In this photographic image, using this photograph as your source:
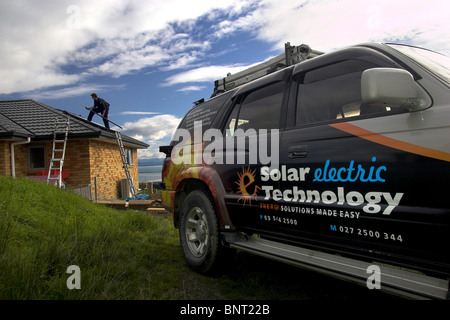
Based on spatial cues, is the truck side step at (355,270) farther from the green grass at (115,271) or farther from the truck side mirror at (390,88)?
the truck side mirror at (390,88)

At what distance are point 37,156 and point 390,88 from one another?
49.3ft

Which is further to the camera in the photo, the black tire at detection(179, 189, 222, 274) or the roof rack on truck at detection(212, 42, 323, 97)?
the roof rack on truck at detection(212, 42, 323, 97)

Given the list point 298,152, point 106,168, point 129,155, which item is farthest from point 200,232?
point 129,155

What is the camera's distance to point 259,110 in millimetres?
3285

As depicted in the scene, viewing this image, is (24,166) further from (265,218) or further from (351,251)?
(351,251)

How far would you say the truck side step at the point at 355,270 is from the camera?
5.76 ft

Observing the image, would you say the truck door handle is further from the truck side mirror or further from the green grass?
the green grass

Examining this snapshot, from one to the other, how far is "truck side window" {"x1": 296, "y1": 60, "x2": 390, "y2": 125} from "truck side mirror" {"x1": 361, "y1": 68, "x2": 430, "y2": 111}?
0.48 metres

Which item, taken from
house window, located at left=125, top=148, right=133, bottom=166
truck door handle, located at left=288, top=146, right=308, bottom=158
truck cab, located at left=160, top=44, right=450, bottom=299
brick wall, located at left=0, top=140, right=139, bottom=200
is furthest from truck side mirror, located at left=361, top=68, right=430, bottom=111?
house window, located at left=125, top=148, right=133, bottom=166

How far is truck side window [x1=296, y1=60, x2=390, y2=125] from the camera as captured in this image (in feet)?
8.20

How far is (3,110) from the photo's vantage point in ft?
53.3

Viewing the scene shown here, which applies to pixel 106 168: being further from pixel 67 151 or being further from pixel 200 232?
pixel 200 232
